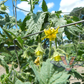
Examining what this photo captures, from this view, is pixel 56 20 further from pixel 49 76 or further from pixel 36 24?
pixel 49 76

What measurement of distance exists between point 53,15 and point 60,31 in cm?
10

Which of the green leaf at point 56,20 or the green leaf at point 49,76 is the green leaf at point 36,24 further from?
the green leaf at point 49,76

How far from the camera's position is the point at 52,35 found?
44 centimetres

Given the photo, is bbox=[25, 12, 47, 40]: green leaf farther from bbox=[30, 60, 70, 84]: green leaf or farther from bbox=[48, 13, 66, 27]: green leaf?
bbox=[30, 60, 70, 84]: green leaf

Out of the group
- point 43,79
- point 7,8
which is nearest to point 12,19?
point 7,8

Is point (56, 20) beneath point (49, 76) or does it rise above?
above

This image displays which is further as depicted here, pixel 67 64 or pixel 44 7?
pixel 44 7

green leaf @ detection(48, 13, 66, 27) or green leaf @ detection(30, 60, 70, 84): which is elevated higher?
green leaf @ detection(48, 13, 66, 27)

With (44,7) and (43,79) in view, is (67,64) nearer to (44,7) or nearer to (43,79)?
(43,79)

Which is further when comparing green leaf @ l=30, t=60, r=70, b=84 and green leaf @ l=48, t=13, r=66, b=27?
green leaf @ l=48, t=13, r=66, b=27

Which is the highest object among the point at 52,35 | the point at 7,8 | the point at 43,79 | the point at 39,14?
the point at 7,8

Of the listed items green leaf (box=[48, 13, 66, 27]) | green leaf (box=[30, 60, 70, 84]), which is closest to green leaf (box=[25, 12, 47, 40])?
green leaf (box=[48, 13, 66, 27])

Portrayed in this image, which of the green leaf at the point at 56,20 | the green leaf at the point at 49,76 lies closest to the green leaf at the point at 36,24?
the green leaf at the point at 56,20

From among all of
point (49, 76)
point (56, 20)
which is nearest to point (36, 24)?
point (56, 20)
